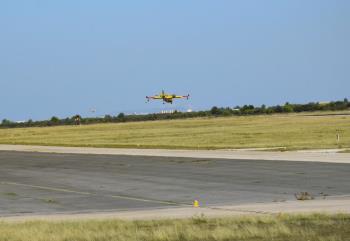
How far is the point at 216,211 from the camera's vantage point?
765 inches

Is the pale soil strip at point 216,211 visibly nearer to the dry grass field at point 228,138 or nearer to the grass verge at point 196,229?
the grass verge at point 196,229

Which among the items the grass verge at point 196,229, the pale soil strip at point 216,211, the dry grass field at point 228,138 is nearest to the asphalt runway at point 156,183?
the pale soil strip at point 216,211

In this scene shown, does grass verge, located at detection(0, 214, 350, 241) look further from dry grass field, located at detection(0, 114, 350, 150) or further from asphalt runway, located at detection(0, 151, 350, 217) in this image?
dry grass field, located at detection(0, 114, 350, 150)

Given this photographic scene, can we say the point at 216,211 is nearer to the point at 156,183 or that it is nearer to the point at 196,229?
the point at 196,229

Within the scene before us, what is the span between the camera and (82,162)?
4203 cm

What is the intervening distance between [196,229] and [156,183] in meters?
13.4

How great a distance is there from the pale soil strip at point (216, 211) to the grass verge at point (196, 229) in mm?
1360

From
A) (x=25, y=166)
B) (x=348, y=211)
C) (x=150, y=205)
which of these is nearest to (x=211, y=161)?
Result: (x=25, y=166)

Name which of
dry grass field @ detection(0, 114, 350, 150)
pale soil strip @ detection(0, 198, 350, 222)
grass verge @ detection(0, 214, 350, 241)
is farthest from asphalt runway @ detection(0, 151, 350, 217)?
dry grass field @ detection(0, 114, 350, 150)

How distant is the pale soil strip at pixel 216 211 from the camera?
18.3 m

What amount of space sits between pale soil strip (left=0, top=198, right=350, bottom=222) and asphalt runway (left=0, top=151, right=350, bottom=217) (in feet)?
3.31

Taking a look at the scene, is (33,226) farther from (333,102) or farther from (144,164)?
(333,102)

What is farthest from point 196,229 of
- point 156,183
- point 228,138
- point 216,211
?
point 228,138

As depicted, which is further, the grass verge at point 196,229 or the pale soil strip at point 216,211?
the pale soil strip at point 216,211
